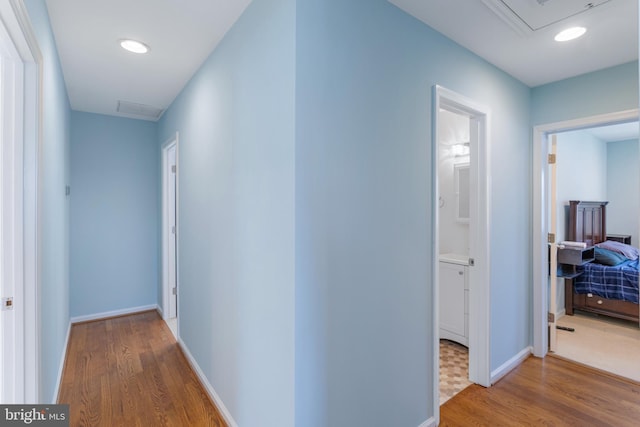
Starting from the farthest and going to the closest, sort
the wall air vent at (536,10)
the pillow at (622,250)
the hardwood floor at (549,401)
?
the pillow at (622,250) < the hardwood floor at (549,401) < the wall air vent at (536,10)

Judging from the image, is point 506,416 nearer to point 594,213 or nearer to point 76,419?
point 76,419

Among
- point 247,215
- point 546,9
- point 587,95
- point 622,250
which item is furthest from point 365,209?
point 622,250

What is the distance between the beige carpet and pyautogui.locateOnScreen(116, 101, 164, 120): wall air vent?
5.01 metres

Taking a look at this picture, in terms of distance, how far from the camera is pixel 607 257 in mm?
3969

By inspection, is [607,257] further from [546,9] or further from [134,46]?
[134,46]

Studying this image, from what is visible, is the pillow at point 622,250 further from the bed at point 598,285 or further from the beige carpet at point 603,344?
the beige carpet at point 603,344

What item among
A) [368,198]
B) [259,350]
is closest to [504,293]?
[368,198]

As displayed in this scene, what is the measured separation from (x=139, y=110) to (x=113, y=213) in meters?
1.34

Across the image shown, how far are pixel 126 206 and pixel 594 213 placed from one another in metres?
6.74

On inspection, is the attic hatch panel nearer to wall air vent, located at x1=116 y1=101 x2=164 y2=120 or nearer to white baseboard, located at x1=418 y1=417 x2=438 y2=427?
white baseboard, located at x1=418 y1=417 x2=438 y2=427

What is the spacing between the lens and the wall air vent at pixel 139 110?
347 centimetres

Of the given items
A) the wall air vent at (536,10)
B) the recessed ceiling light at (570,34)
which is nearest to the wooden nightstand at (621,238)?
the recessed ceiling light at (570,34)

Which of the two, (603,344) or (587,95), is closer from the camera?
(587,95)

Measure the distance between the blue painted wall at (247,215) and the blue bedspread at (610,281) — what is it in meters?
4.29
